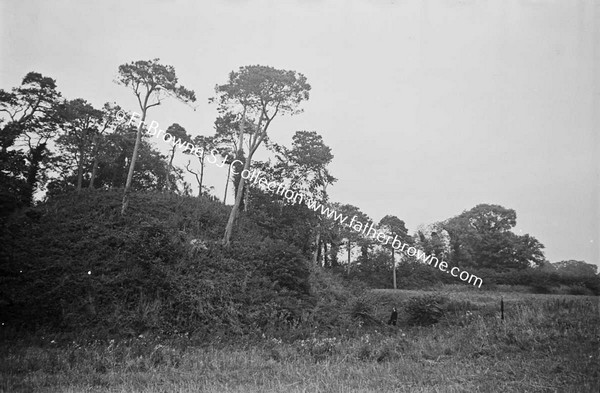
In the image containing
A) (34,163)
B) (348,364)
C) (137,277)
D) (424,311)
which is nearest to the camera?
(348,364)

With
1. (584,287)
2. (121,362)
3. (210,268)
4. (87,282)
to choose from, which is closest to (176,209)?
(210,268)

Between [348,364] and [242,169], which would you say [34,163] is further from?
[348,364]

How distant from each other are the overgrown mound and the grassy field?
7.65ft

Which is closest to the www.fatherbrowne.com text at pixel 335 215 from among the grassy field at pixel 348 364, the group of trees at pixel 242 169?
the group of trees at pixel 242 169

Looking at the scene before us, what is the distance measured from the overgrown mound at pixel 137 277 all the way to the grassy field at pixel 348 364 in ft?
7.65

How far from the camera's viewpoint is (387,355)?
9680mm

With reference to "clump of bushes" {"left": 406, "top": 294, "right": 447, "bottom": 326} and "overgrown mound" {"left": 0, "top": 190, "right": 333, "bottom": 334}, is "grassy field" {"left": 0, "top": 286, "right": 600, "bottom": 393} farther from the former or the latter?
"clump of bushes" {"left": 406, "top": 294, "right": 447, "bottom": 326}

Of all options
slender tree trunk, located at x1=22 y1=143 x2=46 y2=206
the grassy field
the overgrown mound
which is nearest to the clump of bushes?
the overgrown mound

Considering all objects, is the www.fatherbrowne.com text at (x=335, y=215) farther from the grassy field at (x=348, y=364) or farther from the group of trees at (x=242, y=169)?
the grassy field at (x=348, y=364)

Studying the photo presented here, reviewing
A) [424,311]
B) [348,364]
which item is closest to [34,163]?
[348,364]

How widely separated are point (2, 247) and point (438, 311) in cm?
2088

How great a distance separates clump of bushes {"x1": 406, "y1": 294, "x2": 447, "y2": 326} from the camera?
19.1m

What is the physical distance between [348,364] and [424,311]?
12.4 meters

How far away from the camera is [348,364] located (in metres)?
8.70
